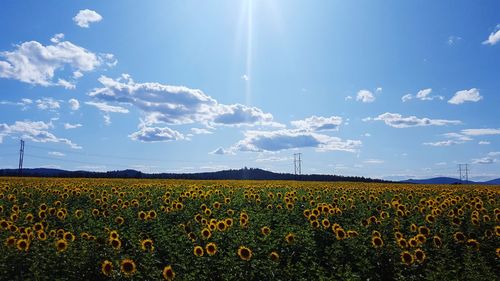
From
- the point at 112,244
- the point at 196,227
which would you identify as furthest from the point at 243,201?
the point at 112,244

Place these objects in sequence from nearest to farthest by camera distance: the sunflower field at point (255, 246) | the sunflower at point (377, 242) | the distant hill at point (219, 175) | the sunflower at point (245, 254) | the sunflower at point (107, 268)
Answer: the sunflower at point (107, 268) → the sunflower field at point (255, 246) → the sunflower at point (245, 254) → the sunflower at point (377, 242) → the distant hill at point (219, 175)

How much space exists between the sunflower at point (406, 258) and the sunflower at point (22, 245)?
755 centimetres

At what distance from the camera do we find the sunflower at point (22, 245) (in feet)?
27.8

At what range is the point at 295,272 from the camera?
26.4 ft

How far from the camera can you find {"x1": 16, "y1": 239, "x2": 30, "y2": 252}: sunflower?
27.8 feet

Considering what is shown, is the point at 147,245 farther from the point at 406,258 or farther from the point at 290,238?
the point at 406,258

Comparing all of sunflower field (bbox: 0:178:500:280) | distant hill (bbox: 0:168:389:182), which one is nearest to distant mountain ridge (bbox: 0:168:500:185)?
distant hill (bbox: 0:168:389:182)

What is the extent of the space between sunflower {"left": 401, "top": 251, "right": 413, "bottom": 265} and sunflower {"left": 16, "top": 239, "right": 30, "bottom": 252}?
24.8 feet

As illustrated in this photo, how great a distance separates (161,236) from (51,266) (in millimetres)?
2744

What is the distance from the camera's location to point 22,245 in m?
8.59

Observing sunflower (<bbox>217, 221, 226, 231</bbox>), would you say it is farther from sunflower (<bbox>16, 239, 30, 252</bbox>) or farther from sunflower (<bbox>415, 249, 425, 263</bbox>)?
sunflower (<bbox>415, 249, 425, 263</bbox>)

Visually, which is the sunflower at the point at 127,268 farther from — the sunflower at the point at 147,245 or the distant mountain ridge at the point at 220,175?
the distant mountain ridge at the point at 220,175

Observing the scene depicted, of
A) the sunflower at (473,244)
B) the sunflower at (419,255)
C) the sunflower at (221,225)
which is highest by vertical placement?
the sunflower at (221,225)

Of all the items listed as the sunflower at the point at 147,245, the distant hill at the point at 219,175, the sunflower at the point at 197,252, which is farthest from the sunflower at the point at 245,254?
the distant hill at the point at 219,175
